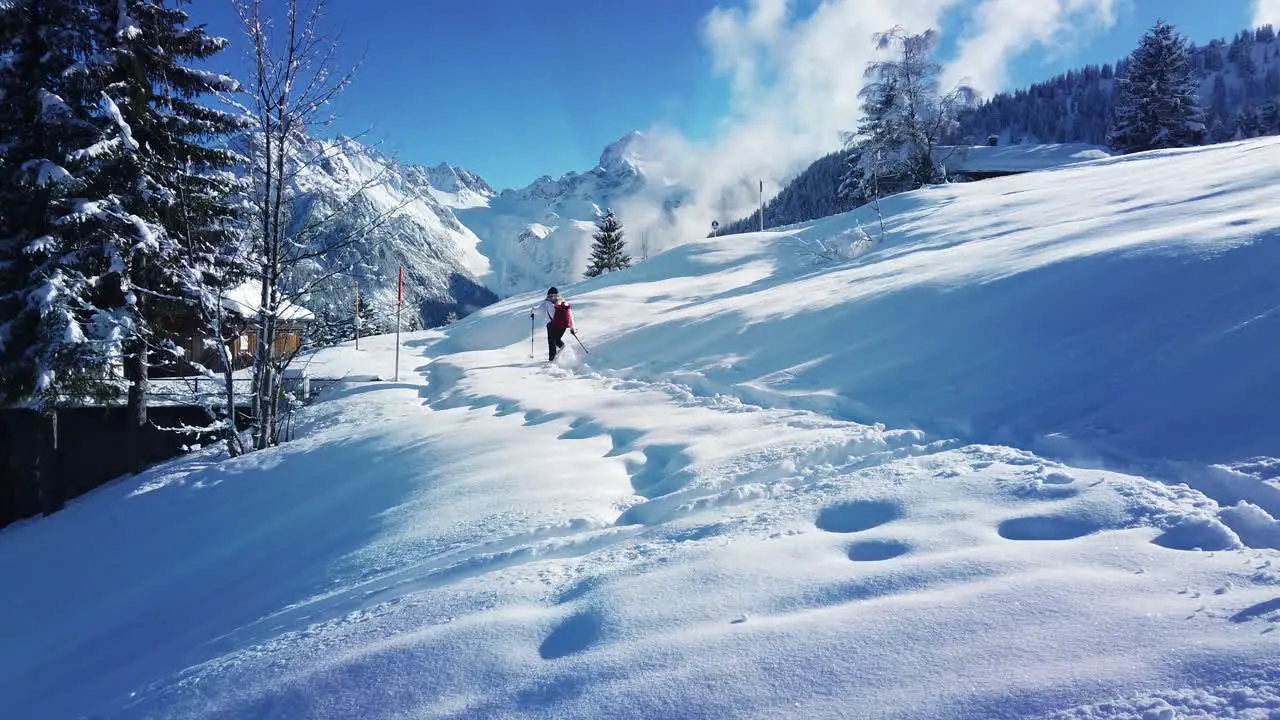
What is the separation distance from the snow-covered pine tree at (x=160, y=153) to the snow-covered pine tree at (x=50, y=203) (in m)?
0.43

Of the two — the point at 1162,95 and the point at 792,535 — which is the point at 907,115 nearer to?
the point at 1162,95

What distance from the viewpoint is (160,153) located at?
13.1 meters

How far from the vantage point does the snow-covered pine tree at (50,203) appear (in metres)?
11.5

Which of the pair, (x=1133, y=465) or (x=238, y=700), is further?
(x=1133, y=465)

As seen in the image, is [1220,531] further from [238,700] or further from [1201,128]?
[1201,128]

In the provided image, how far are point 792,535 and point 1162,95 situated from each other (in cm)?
4496

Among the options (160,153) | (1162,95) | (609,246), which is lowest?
(160,153)

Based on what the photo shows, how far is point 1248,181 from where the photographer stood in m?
9.48

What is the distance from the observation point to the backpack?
12.5 meters

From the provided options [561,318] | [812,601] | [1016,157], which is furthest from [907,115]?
[812,601]

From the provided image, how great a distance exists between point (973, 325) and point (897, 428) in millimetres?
2240

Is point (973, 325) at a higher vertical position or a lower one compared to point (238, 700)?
higher

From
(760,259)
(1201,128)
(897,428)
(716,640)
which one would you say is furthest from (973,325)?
(1201,128)

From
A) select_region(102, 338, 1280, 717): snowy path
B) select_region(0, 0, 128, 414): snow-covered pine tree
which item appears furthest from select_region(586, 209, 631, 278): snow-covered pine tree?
select_region(102, 338, 1280, 717): snowy path
